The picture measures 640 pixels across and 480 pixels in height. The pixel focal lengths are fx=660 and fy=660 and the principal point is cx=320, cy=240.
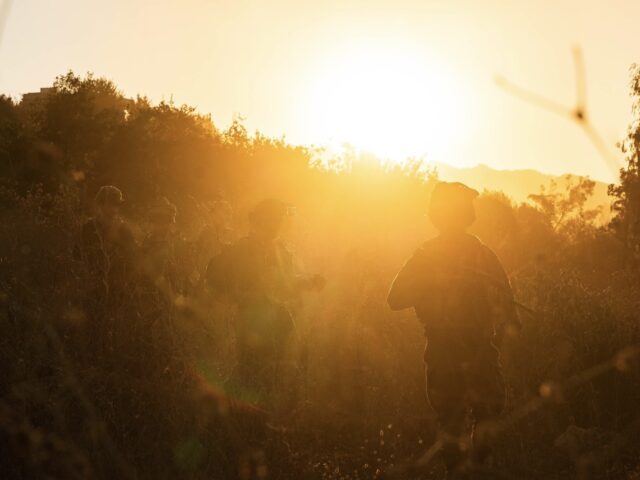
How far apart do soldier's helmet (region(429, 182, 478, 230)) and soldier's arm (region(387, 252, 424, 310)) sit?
0.32 m

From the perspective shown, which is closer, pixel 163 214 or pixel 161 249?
pixel 161 249

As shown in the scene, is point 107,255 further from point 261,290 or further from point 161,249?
point 261,290

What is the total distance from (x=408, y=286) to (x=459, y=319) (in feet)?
1.39

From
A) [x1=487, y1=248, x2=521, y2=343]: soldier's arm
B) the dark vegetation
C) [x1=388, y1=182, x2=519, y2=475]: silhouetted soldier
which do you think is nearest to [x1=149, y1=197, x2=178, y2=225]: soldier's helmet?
the dark vegetation

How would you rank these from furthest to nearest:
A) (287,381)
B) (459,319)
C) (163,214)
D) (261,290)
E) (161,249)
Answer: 1. (163,214)
2. (161,249)
3. (261,290)
4. (287,381)
5. (459,319)

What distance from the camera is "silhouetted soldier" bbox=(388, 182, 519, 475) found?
445 centimetres

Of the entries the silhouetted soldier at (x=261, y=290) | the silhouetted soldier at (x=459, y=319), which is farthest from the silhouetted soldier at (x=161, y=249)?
the silhouetted soldier at (x=459, y=319)

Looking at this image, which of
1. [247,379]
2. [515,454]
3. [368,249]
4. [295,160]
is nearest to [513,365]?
[515,454]

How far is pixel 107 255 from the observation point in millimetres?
6250

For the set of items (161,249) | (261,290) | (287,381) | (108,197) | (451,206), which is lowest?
(287,381)

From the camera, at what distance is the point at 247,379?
5.22 metres

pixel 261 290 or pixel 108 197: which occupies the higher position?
pixel 108 197

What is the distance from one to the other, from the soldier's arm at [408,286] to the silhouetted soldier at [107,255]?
251 cm

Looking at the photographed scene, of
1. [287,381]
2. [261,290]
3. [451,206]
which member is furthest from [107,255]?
[451,206]
